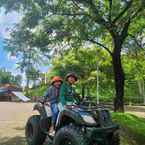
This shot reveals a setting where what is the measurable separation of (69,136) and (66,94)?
1073 millimetres

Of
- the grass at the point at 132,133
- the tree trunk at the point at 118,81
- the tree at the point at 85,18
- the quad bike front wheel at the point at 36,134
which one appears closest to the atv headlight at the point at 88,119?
the quad bike front wheel at the point at 36,134

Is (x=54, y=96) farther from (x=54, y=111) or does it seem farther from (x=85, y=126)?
(x=85, y=126)

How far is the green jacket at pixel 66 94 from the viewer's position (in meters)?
8.88

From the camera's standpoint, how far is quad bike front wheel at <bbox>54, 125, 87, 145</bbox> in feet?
26.3

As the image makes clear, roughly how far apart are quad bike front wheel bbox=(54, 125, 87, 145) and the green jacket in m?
0.66

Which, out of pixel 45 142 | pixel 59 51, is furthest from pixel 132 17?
pixel 45 142

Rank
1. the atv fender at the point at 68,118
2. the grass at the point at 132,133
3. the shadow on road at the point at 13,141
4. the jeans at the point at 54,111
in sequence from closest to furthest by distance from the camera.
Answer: the atv fender at the point at 68,118 < the jeans at the point at 54,111 < the shadow on road at the point at 13,141 < the grass at the point at 132,133

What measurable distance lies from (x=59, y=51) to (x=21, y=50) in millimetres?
2237

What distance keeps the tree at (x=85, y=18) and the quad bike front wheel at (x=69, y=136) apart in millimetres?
6420

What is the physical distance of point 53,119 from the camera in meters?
9.04

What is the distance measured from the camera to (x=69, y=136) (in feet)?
27.0

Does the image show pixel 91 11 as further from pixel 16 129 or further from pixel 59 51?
pixel 16 129

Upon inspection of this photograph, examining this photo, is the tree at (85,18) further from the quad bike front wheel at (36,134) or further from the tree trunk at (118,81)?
the quad bike front wheel at (36,134)

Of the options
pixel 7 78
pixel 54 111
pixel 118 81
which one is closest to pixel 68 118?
pixel 54 111
